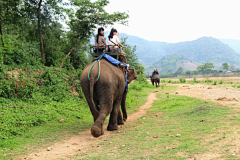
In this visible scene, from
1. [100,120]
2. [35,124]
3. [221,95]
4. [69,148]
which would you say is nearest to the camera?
[69,148]

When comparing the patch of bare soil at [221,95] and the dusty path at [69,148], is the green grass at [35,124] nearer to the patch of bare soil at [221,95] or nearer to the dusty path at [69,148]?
the dusty path at [69,148]

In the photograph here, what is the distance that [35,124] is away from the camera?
7.54 m

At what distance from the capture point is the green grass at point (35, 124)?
5.44m

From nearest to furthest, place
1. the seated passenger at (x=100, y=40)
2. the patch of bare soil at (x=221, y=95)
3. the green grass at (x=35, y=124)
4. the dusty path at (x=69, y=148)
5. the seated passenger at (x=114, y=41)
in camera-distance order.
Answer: the dusty path at (x=69, y=148), the green grass at (x=35, y=124), the seated passenger at (x=100, y=40), the seated passenger at (x=114, y=41), the patch of bare soil at (x=221, y=95)

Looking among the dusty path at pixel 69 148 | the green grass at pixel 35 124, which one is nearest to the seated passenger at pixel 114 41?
the green grass at pixel 35 124

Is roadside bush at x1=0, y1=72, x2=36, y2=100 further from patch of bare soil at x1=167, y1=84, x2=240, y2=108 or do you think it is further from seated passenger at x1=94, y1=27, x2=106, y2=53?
patch of bare soil at x1=167, y1=84, x2=240, y2=108

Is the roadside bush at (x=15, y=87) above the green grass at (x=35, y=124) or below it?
above

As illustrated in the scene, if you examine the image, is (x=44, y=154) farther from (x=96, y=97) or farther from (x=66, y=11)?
(x=66, y=11)

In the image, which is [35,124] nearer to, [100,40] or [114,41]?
[100,40]

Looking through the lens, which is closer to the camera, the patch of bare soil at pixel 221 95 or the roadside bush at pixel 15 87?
the roadside bush at pixel 15 87

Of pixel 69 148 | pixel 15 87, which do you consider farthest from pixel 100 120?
pixel 15 87

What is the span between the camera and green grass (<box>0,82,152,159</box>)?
5.44m

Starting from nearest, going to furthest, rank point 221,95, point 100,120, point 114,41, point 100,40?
point 100,120 < point 100,40 < point 114,41 < point 221,95

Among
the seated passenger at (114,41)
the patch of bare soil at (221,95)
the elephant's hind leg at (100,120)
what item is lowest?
the patch of bare soil at (221,95)
